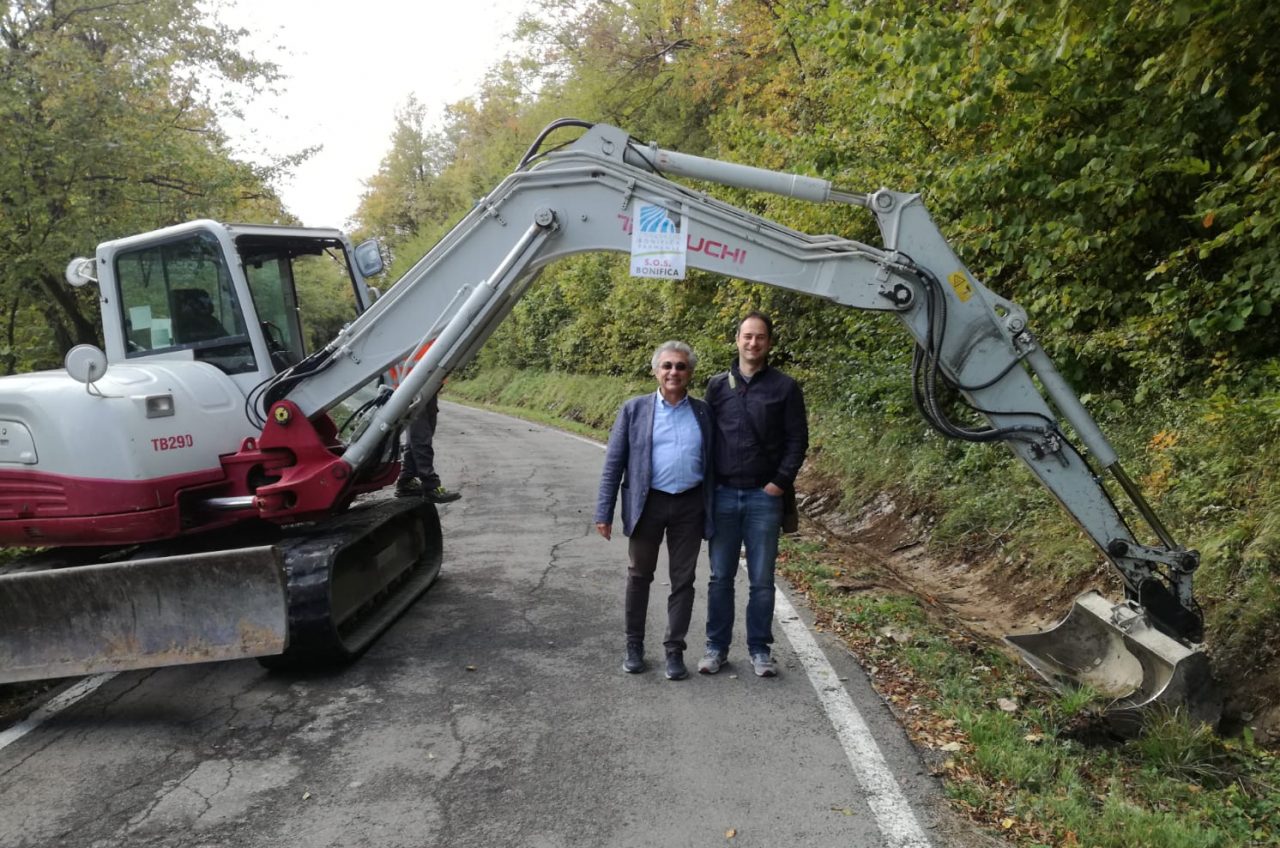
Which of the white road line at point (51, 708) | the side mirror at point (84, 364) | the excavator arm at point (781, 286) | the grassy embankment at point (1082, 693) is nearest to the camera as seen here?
the grassy embankment at point (1082, 693)

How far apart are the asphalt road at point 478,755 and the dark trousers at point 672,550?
0.99ft

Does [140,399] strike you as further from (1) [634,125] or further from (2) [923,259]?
(1) [634,125]

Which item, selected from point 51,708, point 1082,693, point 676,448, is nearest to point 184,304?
point 51,708

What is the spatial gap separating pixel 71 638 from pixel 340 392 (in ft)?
6.38

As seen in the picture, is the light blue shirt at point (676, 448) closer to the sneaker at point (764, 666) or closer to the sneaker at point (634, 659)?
the sneaker at point (634, 659)

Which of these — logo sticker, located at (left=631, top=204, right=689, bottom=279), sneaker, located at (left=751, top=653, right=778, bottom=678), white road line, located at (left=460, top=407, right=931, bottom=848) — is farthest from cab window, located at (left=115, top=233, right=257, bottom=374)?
white road line, located at (left=460, top=407, right=931, bottom=848)

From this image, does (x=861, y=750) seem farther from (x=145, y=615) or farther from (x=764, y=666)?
(x=145, y=615)

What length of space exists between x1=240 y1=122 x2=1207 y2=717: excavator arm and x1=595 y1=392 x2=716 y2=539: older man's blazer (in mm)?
814

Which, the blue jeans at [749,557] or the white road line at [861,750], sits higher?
the blue jeans at [749,557]

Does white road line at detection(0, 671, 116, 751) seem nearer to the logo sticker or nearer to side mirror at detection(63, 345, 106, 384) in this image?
side mirror at detection(63, 345, 106, 384)

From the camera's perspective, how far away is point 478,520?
961cm

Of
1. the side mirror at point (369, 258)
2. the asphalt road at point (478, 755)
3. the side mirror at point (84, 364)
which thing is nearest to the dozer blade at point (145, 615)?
the asphalt road at point (478, 755)

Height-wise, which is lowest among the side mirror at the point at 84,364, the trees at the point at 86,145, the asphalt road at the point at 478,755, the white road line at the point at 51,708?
the white road line at the point at 51,708

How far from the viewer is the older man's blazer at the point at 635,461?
16.7 ft
